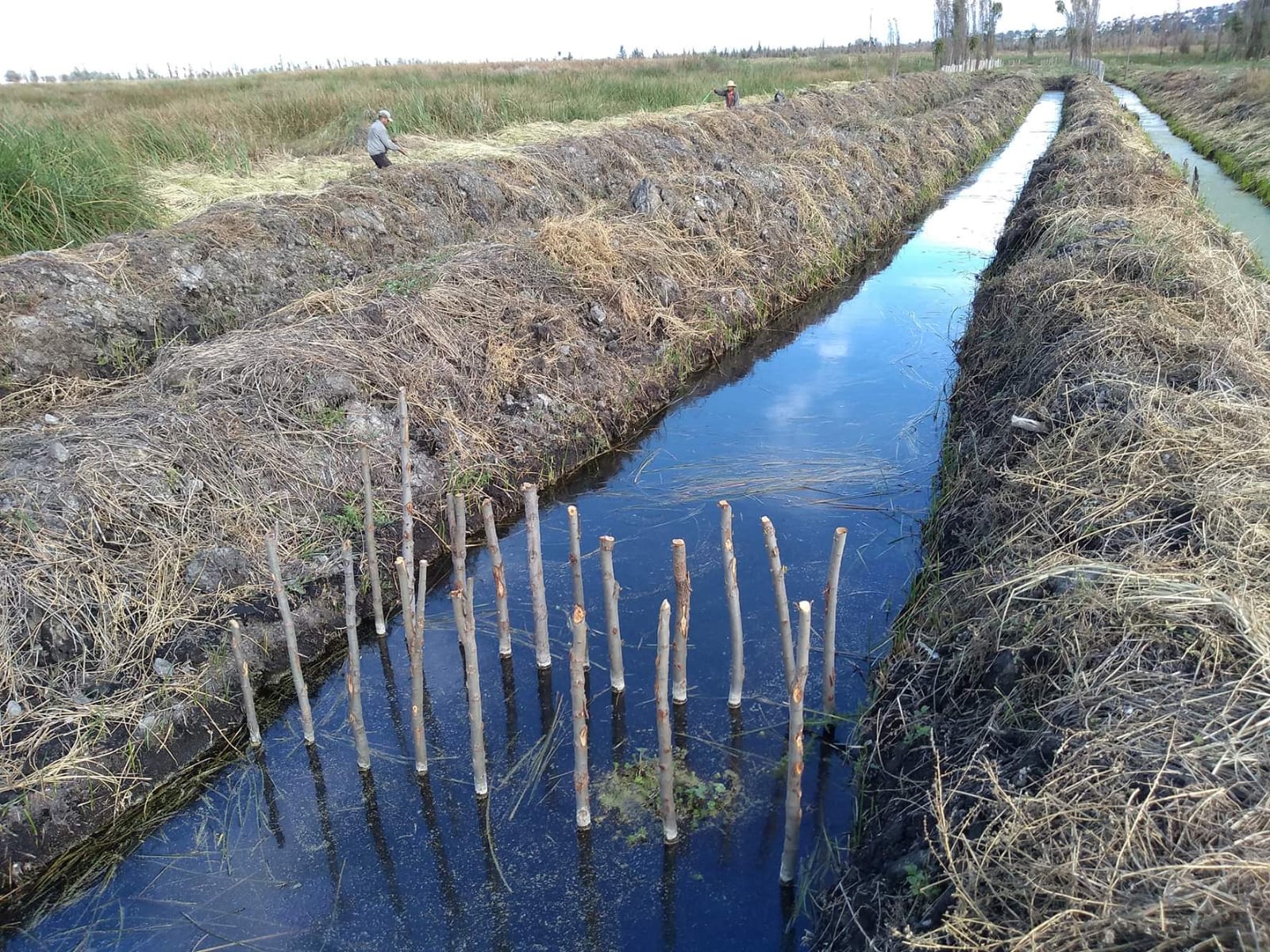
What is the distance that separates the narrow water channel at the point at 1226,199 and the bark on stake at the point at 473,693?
11.0 meters

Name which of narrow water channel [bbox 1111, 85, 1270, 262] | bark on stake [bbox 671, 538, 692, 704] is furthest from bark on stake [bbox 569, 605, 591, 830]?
narrow water channel [bbox 1111, 85, 1270, 262]

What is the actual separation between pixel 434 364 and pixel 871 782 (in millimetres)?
5138

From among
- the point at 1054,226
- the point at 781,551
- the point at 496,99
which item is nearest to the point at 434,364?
the point at 781,551

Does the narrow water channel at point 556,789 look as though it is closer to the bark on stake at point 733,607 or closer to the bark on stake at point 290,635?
the bark on stake at point 733,607

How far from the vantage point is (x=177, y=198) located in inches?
444

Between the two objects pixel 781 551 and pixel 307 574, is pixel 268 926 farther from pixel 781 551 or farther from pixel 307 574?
pixel 781 551

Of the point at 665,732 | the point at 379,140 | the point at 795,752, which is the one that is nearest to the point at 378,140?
the point at 379,140

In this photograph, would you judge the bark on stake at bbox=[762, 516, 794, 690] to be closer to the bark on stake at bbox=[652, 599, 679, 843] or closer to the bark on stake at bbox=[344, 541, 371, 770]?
the bark on stake at bbox=[652, 599, 679, 843]

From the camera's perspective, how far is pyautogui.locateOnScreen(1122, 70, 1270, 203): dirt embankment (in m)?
17.4

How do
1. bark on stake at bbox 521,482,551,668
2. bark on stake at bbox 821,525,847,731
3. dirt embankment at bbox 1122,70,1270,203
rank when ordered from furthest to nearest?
dirt embankment at bbox 1122,70,1270,203 < bark on stake at bbox 521,482,551,668 < bark on stake at bbox 821,525,847,731

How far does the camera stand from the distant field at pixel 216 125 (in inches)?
355

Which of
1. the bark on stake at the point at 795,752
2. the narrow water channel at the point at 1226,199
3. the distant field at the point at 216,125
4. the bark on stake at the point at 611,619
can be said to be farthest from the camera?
the narrow water channel at the point at 1226,199

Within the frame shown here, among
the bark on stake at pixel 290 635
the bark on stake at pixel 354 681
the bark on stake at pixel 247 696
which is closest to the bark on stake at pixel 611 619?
the bark on stake at pixel 354 681

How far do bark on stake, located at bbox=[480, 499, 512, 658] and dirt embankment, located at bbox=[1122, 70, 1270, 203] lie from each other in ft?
54.2
